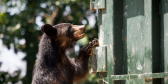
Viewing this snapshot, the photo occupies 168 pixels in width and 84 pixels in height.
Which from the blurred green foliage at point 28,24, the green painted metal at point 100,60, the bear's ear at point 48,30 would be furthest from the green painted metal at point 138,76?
the blurred green foliage at point 28,24

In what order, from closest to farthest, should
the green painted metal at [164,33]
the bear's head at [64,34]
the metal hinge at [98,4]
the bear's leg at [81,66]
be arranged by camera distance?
1. the green painted metal at [164,33]
2. the metal hinge at [98,4]
3. the bear's head at [64,34]
4. the bear's leg at [81,66]

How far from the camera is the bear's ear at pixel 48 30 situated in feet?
21.6

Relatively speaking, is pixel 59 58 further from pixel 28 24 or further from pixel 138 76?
pixel 28 24

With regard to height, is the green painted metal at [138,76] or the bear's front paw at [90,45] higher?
the bear's front paw at [90,45]

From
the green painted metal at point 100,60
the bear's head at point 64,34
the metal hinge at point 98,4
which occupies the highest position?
the metal hinge at point 98,4

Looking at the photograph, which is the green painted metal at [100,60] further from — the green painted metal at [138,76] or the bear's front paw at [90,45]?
the bear's front paw at [90,45]

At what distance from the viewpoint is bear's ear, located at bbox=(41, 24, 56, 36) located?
21.6ft

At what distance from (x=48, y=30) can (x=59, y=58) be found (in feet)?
2.25

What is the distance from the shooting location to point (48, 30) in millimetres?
6648

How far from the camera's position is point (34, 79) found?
647 cm

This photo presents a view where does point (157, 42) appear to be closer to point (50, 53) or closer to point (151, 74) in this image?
point (151, 74)

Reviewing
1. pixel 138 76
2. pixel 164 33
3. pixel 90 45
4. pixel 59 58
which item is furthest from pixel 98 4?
pixel 59 58

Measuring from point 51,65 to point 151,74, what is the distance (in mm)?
2779

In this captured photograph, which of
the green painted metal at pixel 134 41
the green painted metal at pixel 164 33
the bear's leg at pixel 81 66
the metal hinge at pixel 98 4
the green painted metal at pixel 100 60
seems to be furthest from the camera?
the bear's leg at pixel 81 66
